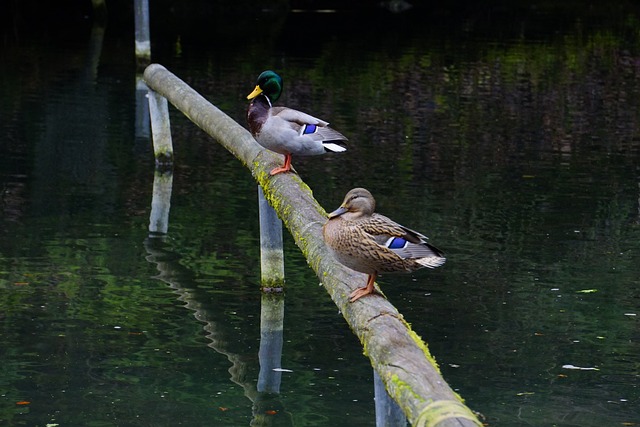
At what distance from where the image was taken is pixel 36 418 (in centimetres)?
718

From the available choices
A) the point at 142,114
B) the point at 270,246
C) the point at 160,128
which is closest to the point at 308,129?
the point at 270,246

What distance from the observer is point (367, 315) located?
6.17 m

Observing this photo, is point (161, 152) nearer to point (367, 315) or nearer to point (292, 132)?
point (292, 132)

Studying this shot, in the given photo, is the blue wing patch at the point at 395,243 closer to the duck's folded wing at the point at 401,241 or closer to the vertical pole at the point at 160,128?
the duck's folded wing at the point at 401,241

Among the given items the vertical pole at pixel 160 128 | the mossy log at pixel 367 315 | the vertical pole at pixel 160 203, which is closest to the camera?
the mossy log at pixel 367 315

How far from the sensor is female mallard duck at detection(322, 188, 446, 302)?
20.8 ft

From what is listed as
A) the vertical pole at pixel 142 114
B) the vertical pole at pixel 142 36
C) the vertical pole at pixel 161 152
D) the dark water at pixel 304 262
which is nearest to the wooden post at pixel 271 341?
the dark water at pixel 304 262

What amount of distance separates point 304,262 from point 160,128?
4.22m

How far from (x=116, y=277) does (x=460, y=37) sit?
24.8 m

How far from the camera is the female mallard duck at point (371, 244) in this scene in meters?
6.33

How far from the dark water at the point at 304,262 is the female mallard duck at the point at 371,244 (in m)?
1.24

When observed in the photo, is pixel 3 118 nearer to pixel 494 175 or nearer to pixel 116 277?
pixel 494 175

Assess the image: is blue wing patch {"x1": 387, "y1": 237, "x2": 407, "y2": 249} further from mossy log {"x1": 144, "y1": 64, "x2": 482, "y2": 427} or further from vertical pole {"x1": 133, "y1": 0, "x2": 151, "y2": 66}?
vertical pole {"x1": 133, "y1": 0, "x2": 151, "y2": 66}

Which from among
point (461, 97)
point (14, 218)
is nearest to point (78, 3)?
point (461, 97)
